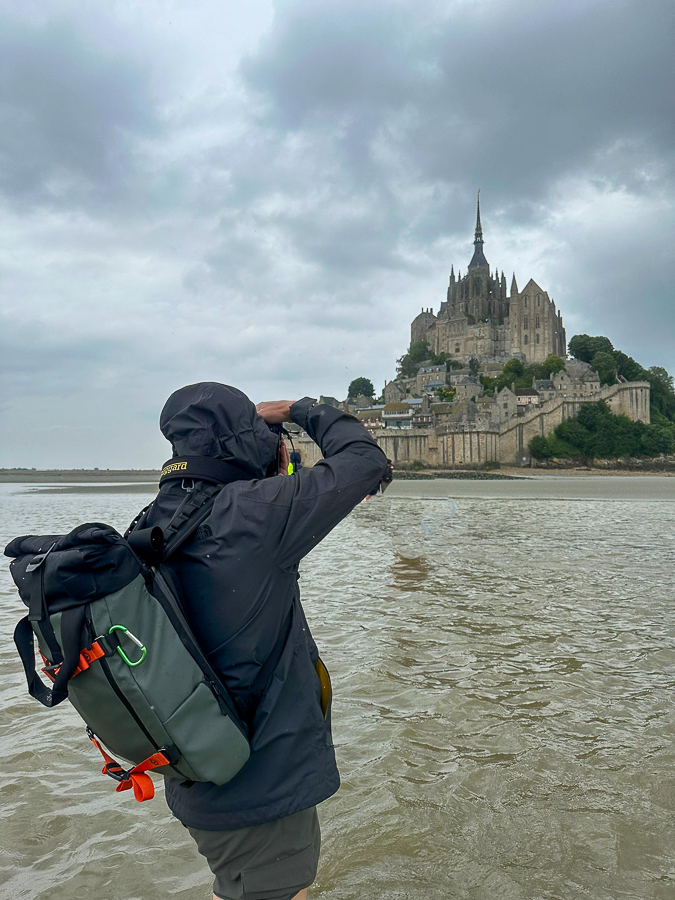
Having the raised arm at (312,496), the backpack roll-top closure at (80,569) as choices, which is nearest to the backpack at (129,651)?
the backpack roll-top closure at (80,569)

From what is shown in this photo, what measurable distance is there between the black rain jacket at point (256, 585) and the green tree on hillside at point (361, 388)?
9720 cm

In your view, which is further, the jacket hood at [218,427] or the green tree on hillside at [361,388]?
the green tree on hillside at [361,388]

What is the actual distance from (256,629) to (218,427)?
564 mm

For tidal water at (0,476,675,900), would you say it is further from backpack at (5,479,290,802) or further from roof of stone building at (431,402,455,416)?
roof of stone building at (431,402,455,416)

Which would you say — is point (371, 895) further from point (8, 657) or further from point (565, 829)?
point (8, 657)

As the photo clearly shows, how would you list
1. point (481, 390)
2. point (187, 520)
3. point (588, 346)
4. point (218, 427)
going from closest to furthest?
1. point (187, 520)
2. point (218, 427)
3. point (481, 390)
4. point (588, 346)

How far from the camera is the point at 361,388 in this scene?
9950 cm

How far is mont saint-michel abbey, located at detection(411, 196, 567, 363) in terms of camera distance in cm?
8550

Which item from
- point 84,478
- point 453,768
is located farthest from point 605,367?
point 453,768

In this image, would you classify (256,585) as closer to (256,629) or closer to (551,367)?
(256,629)

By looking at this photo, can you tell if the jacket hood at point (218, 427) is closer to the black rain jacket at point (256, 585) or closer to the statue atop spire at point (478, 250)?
the black rain jacket at point (256, 585)

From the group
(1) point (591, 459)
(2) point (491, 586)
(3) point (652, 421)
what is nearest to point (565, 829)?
(2) point (491, 586)

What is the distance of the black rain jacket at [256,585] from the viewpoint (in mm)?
1754

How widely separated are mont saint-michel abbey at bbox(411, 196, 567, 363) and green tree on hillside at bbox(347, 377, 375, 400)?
10069mm
